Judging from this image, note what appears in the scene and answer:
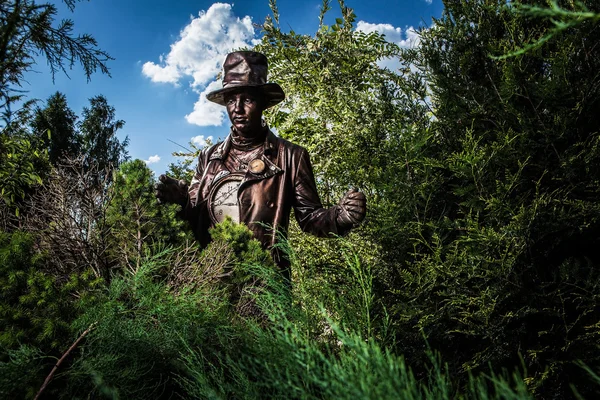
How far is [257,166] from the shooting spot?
11.7 ft

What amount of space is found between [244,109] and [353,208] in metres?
1.27

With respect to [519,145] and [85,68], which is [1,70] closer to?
[85,68]

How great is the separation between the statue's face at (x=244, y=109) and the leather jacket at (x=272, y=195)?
0.19 m

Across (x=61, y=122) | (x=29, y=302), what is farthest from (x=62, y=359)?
(x=61, y=122)

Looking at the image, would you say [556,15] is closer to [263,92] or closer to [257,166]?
[257,166]

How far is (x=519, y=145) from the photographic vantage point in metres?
2.86

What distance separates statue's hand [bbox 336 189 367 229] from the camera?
10.3 feet

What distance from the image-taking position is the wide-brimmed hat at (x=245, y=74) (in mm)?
3561

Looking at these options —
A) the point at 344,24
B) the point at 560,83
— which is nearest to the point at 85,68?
the point at 560,83

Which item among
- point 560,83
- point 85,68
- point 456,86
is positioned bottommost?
point 560,83

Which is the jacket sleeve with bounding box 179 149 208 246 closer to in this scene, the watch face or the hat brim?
the watch face

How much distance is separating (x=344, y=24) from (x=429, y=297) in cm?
487

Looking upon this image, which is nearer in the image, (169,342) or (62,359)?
(62,359)

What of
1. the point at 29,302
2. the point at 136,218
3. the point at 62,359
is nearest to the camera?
the point at 62,359
